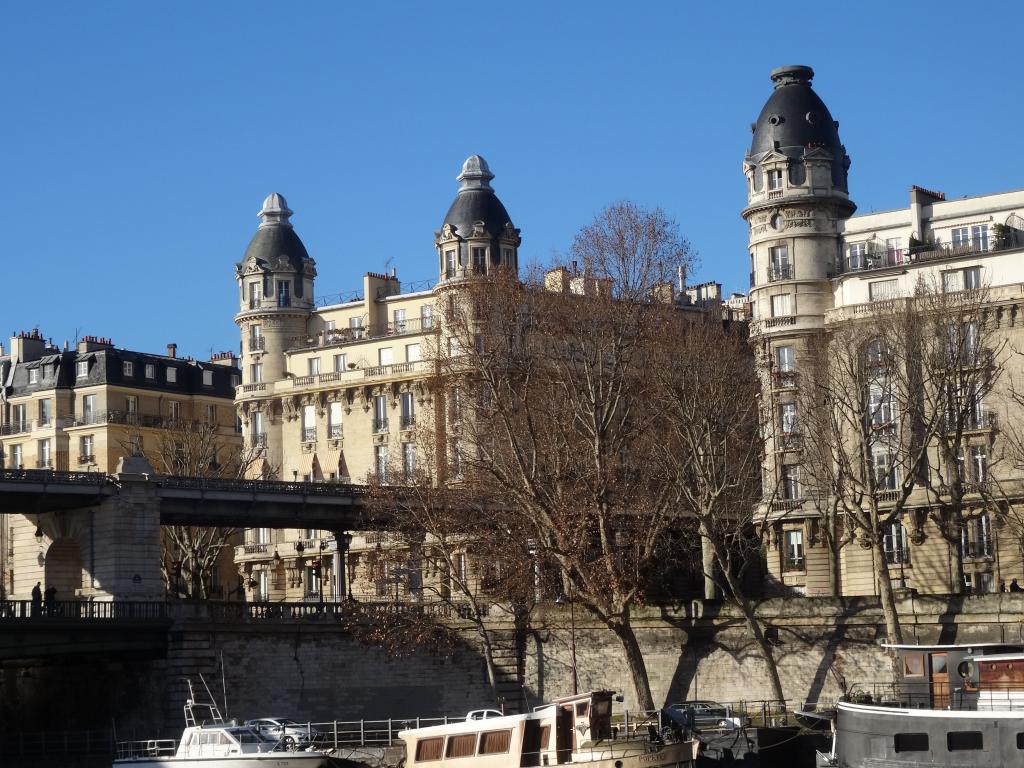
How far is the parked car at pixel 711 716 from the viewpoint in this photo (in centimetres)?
6462

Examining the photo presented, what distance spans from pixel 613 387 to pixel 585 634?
11.6 meters

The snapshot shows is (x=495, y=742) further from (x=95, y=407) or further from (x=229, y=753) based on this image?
(x=95, y=407)

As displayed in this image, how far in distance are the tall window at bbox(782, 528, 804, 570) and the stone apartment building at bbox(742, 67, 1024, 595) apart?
5 cm

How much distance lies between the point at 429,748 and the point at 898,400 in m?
25.1

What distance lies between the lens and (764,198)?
91875 millimetres

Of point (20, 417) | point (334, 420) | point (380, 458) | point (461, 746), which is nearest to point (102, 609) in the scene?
point (461, 746)

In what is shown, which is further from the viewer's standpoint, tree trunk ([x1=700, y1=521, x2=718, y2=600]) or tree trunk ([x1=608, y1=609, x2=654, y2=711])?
tree trunk ([x1=700, y1=521, x2=718, y2=600])

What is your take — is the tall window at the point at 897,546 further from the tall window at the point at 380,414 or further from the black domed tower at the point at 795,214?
the tall window at the point at 380,414

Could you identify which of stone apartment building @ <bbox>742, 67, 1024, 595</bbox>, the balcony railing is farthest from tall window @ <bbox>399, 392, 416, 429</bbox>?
the balcony railing

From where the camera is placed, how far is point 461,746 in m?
59.3

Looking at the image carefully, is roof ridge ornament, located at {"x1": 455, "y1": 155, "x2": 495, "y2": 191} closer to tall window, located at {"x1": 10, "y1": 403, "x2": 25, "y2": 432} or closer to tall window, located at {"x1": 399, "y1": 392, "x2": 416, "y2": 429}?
tall window, located at {"x1": 399, "y1": 392, "x2": 416, "y2": 429}

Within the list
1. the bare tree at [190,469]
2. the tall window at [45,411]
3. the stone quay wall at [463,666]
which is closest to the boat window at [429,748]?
the stone quay wall at [463,666]

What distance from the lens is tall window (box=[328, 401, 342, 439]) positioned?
359 ft

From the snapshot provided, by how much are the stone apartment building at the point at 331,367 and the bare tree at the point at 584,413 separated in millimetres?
22273
